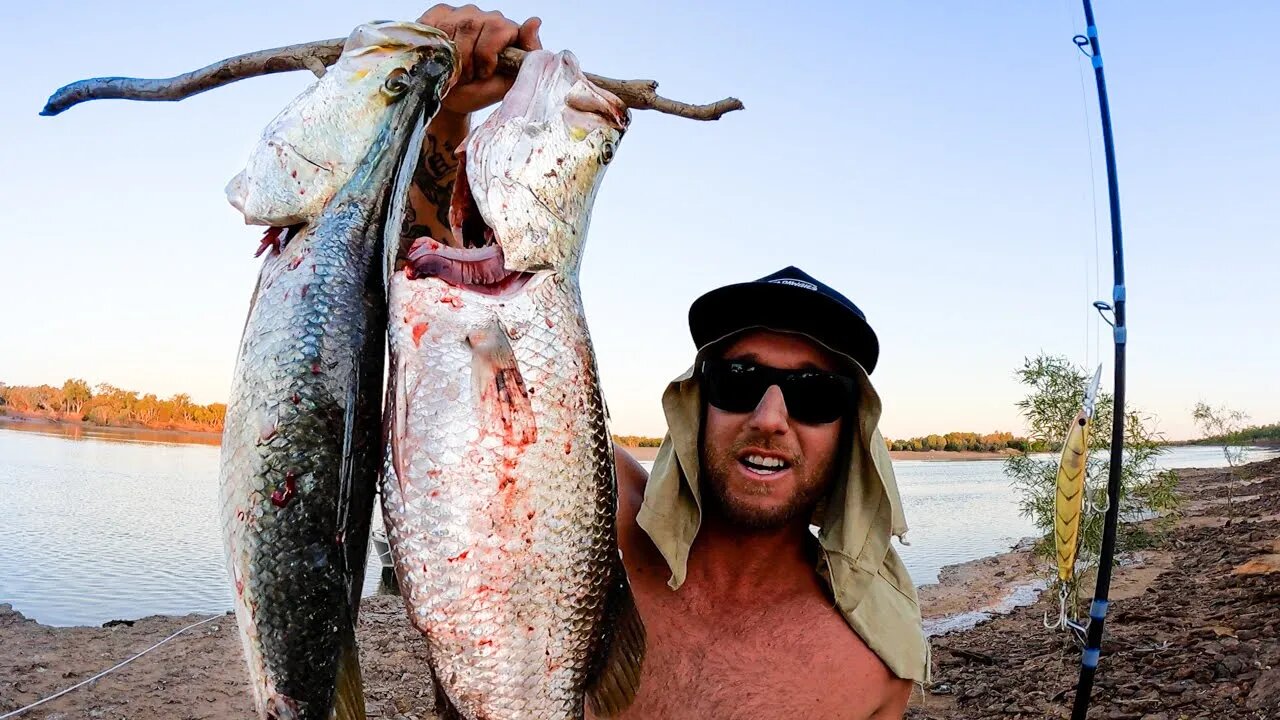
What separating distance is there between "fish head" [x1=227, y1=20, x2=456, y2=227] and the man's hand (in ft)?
0.61

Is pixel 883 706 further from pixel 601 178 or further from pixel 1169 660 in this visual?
pixel 1169 660

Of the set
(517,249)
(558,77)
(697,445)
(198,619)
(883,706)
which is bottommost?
(198,619)

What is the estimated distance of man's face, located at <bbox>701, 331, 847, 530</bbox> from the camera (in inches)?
108

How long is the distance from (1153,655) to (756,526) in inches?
272

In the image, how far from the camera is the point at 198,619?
1036 centimetres

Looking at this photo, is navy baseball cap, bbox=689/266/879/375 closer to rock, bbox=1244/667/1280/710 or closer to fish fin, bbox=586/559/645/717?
fish fin, bbox=586/559/645/717

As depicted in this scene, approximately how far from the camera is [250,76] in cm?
178

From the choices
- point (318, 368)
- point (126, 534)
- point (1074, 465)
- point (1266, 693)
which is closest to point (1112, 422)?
point (1074, 465)

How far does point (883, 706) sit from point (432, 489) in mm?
2034

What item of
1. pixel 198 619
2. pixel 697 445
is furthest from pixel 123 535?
pixel 697 445

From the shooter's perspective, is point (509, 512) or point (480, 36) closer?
point (509, 512)

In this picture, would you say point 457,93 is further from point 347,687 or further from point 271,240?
point 347,687

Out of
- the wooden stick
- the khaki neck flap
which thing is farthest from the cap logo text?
the wooden stick

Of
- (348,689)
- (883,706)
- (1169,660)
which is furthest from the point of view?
(1169,660)
